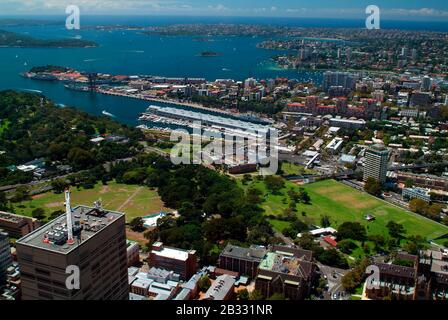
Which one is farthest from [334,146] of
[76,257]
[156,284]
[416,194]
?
[76,257]

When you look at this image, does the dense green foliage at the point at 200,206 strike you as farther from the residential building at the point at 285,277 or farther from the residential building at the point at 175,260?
the residential building at the point at 285,277

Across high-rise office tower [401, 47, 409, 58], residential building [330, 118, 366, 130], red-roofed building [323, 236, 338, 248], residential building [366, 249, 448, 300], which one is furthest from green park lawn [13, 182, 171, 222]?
high-rise office tower [401, 47, 409, 58]

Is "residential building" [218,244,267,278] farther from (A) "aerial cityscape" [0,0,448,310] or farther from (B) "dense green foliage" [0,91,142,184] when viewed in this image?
(B) "dense green foliage" [0,91,142,184]

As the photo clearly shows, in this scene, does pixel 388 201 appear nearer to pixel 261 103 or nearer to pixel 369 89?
pixel 261 103

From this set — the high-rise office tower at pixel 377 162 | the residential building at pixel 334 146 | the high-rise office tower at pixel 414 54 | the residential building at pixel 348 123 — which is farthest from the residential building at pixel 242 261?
the high-rise office tower at pixel 414 54

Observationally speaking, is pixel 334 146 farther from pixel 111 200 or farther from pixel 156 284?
pixel 156 284
